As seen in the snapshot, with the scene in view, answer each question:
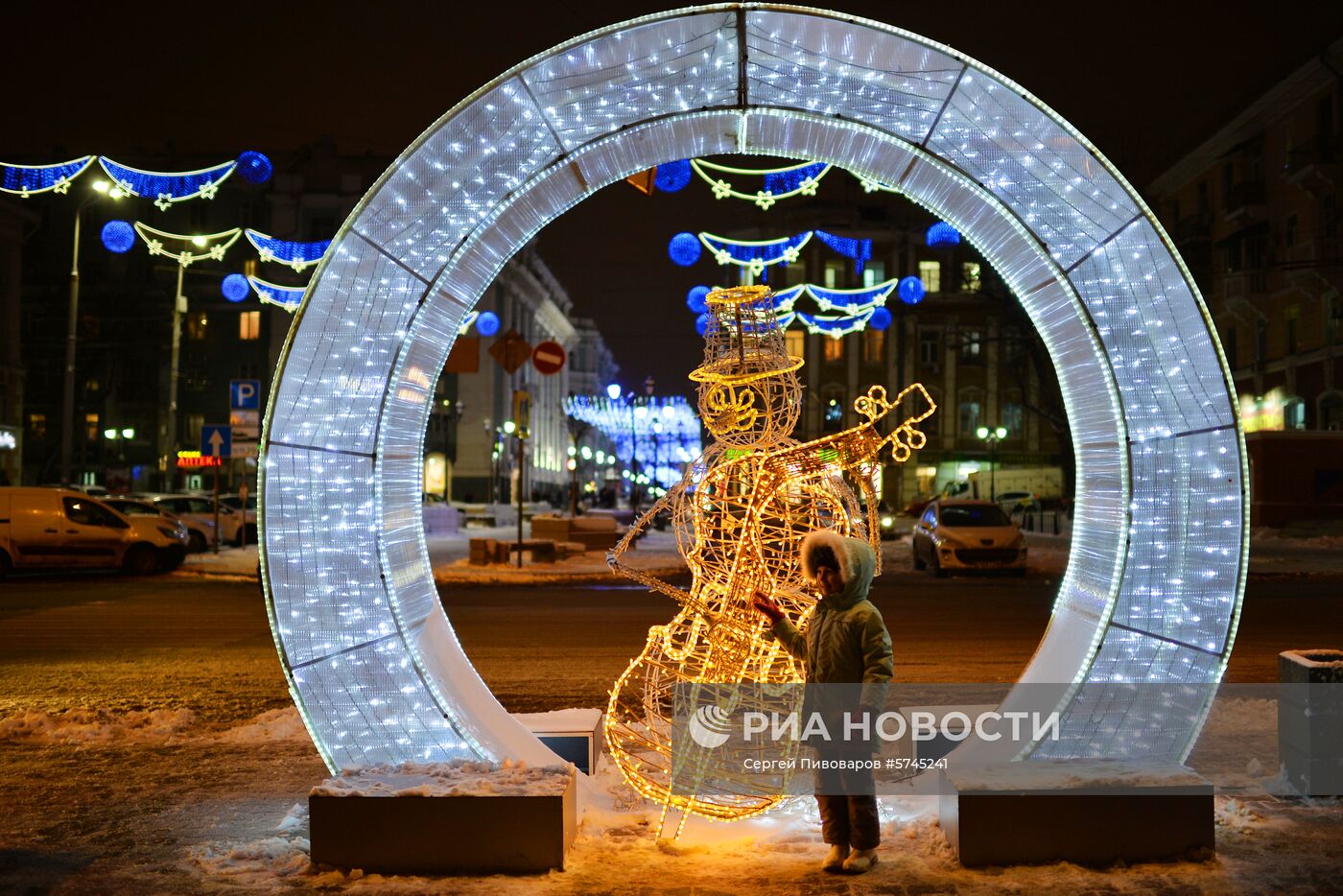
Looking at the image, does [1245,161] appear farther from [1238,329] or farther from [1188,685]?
[1188,685]

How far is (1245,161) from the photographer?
139 feet

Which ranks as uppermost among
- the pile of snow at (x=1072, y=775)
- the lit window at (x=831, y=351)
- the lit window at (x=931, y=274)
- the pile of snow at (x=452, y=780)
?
the lit window at (x=931, y=274)

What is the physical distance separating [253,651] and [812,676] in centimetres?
897

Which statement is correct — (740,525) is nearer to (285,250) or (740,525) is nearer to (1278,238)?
(285,250)

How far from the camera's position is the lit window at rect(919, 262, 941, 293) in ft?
203

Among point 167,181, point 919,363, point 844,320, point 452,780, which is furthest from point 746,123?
point 919,363

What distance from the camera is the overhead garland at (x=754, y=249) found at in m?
22.9

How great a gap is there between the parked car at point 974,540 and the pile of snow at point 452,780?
1771 cm

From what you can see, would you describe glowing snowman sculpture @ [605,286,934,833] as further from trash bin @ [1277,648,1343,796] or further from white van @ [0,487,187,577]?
white van @ [0,487,187,577]

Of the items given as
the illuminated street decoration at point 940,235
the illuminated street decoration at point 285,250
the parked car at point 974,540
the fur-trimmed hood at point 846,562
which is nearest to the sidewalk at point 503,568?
the parked car at point 974,540

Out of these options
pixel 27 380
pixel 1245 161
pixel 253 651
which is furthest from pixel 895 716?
pixel 27 380

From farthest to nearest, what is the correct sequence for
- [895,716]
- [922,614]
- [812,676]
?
[922,614], [895,716], [812,676]

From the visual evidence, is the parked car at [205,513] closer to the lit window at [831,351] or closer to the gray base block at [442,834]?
the gray base block at [442,834]

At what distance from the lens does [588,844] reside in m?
5.29
